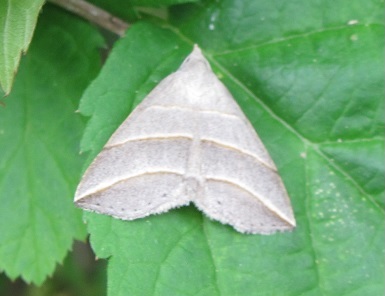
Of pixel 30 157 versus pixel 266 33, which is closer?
pixel 266 33

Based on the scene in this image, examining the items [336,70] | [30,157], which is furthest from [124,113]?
[336,70]

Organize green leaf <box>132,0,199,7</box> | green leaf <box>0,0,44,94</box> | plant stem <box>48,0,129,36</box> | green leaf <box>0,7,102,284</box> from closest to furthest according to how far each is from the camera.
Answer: green leaf <box>0,0,44,94</box> → green leaf <box>132,0,199,7</box> → plant stem <box>48,0,129,36</box> → green leaf <box>0,7,102,284</box>

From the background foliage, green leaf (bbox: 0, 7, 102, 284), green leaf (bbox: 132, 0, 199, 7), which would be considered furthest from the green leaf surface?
green leaf (bbox: 0, 7, 102, 284)

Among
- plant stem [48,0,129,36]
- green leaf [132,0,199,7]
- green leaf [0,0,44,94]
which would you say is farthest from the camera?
plant stem [48,0,129,36]

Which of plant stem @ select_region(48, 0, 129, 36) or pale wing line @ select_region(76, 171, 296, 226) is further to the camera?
plant stem @ select_region(48, 0, 129, 36)

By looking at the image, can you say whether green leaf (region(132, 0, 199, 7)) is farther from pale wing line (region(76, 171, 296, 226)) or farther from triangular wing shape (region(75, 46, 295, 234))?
pale wing line (region(76, 171, 296, 226))

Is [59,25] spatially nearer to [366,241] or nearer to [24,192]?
[24,192]

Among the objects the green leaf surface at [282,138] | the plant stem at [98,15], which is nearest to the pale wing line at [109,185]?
the green leaf surface at [282,138]
